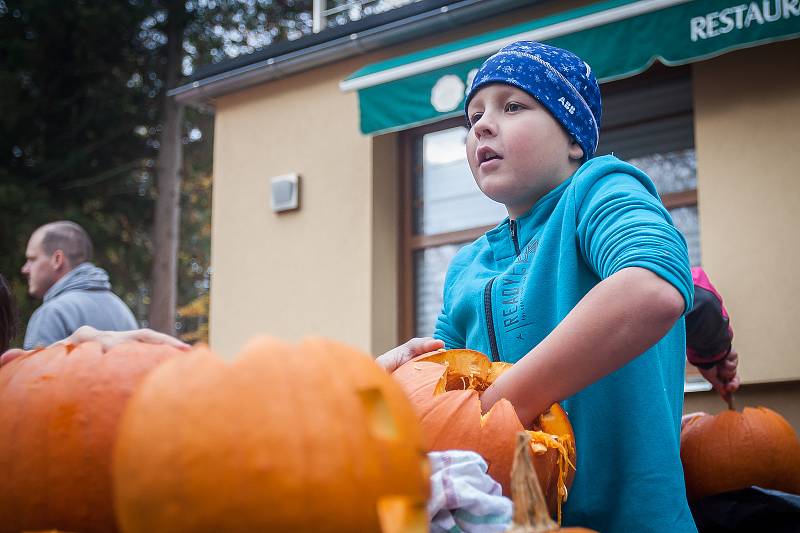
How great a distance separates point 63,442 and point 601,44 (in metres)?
4.47

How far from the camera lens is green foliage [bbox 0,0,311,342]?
12461mm

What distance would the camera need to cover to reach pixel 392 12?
661 cm

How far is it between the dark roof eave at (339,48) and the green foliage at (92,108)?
528cm

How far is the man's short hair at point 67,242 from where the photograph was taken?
18.0 ft

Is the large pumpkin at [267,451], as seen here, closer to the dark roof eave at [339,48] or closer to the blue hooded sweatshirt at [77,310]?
the blue hooded sweatshirt at [77,310]

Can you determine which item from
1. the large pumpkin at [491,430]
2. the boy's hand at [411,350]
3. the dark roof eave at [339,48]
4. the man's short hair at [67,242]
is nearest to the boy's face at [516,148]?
A: the boy's hand at [411,350]

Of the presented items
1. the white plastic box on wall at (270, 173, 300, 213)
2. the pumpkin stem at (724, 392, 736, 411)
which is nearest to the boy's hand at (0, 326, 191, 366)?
the pumpkin stem at (724, 392, 736, 411)

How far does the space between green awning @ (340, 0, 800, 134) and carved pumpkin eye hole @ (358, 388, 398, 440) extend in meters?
4.15

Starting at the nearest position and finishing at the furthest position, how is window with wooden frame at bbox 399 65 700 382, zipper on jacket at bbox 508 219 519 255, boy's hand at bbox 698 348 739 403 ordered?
zipper on jacket at bbox 508 219 519 255
boy's hand at bbox 698 348 739 403
window with wooden frame at bbox 399 65 700 382

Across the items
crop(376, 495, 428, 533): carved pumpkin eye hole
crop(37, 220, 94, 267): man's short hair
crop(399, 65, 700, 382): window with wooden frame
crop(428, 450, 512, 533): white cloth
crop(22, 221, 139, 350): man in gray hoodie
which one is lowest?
crop(428, 450, 512, 533): white cloth

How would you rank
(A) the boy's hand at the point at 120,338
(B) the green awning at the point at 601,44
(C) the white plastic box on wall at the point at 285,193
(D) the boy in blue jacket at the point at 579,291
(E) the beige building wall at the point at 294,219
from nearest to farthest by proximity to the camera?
(A) the boy's hand at the point at 120,338
(D) the boy in blue jacket at the point at 579,291
(B) the green awning at the point at 601,44
(E) the beige building wall at the point at 294,219
(C) the white plastic box on wall at the point at 285,193

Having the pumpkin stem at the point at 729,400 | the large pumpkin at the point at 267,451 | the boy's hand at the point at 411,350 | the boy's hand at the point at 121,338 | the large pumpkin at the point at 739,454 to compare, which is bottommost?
the large pumpkin at the point at 739,454

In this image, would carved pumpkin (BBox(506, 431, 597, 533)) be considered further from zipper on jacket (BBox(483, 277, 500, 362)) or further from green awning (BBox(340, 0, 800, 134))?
green awning (BBox(340, 0, 800, 134))

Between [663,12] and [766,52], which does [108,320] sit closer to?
[663,12]
